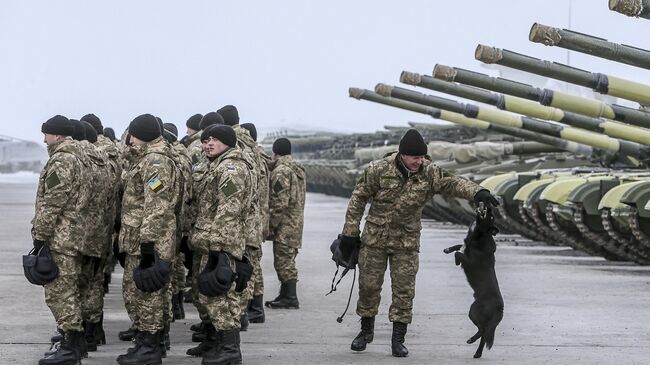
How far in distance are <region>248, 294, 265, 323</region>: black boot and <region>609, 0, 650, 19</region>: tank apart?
3.71 m

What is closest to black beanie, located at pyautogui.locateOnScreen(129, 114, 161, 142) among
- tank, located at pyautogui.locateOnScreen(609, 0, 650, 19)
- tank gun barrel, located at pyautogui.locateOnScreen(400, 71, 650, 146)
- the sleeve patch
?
the sleeve patch

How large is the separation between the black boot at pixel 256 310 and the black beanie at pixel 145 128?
2702 millimetres

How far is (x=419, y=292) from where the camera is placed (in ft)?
52.0

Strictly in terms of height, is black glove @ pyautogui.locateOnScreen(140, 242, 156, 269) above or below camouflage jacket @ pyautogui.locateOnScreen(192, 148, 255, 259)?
below

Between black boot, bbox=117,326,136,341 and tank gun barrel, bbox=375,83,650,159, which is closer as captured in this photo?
black boot, bbox=117,326,136,341

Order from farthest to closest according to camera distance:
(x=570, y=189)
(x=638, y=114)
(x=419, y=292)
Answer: (x=570, y=189), (x=638, y=114), (x=419, y=292)

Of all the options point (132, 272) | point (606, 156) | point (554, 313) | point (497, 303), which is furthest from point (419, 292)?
point (606, 156)

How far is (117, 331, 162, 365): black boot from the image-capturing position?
10227 millimetres

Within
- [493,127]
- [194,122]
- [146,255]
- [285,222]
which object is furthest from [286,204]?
[493,127]

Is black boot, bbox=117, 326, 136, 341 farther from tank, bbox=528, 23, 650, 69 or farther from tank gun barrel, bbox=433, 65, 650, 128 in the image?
tank gun barrel, bbox=433, 65, 650, 128

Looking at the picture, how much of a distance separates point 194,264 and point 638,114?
339 inches

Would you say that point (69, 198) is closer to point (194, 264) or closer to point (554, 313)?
point (194, 264)

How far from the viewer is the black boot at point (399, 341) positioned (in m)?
10.8

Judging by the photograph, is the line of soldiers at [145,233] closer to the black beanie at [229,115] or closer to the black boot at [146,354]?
the black boot at [146,354]
